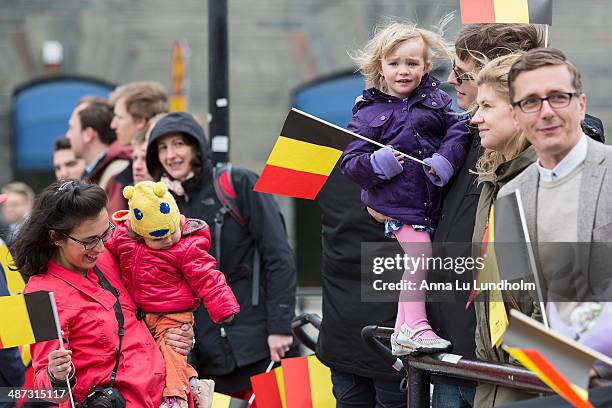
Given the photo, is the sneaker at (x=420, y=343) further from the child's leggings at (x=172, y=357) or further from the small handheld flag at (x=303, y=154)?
the child's leggings at (x=172, y=357)

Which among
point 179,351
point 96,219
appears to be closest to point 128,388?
point 179,351

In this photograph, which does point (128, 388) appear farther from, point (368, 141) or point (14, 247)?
point (368, 141)

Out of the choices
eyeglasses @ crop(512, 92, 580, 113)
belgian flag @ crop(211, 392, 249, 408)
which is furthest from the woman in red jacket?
eyeglasses @ crop(512, 92, 580, 113)

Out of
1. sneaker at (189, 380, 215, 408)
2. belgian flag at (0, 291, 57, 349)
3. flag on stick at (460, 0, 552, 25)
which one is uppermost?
flag on stick at (460, 0, 552, 25)

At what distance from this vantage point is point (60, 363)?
13.2 feet

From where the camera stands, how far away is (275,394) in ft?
17.6

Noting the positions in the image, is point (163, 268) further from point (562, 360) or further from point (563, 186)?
point (562, 360)

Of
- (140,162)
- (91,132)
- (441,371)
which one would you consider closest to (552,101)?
(441,371)

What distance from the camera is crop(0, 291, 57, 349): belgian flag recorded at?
396cm

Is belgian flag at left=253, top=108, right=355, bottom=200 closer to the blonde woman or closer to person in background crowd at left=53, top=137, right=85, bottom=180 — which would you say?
the blonde woman

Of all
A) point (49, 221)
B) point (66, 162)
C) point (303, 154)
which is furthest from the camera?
point (66, 162)

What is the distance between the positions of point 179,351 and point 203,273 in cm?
29

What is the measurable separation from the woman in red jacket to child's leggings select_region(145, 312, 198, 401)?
0.04m

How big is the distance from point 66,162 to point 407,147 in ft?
12.8
